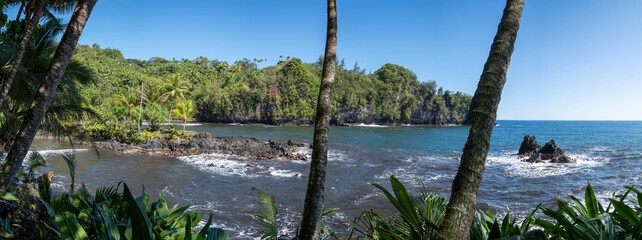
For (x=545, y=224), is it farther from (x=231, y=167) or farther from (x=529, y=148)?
(x=529, y=148)

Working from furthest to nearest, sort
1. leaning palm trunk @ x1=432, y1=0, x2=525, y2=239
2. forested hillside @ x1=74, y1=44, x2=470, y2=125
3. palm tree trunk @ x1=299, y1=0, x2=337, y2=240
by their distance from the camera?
1. forested hillside @ x1=74, y1=44, x2=470, y2=125
2. palm tree trunk @ x1=299, y1=0, x2=337, y2=240
3. leaning palm trunk @ x1=432, y1=0, x2=525, y2=239

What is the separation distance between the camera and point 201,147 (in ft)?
69.7

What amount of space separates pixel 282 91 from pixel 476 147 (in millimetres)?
64668

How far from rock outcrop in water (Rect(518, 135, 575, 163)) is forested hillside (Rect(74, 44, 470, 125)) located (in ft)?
145

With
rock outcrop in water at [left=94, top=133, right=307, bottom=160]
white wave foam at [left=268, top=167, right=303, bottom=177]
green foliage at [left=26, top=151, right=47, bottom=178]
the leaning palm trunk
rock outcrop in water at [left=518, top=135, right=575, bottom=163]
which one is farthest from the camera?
rock outcrop in water at [left=518, top=135, right=575, bottom=163]

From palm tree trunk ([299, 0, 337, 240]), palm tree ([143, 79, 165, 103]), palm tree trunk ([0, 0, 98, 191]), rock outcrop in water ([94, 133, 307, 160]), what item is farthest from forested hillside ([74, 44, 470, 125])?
palm tree trunk ([299, 0, 337, 240])

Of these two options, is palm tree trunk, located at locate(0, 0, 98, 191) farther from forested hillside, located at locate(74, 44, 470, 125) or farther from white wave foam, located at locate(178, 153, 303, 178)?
forested hillside, located at locate(74, 44, 470, 125)

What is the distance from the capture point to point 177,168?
15.1 meters

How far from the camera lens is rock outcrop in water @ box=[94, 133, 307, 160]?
19.9 m

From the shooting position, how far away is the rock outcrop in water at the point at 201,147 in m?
19.9

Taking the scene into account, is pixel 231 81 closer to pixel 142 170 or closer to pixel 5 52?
pixel 142 170

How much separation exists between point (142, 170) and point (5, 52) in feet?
32.3

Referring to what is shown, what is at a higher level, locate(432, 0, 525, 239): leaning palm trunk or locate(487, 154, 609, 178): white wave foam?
locate(432, 0, 525, 239): leaning palm trunk

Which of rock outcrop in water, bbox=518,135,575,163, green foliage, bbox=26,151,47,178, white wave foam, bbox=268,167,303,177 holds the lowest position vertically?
white wave foam, bbox=268,167,303,177
